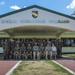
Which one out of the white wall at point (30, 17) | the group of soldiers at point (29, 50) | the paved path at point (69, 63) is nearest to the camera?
the paved path at point (69, 63)

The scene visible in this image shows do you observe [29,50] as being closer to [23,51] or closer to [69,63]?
[23,51]

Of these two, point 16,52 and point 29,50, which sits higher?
point 29,50

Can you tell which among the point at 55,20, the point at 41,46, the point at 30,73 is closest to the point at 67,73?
the point at 30,73

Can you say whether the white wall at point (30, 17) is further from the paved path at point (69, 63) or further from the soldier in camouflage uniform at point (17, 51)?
the paved path at point (69, 63)

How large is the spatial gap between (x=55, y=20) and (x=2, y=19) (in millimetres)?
4670

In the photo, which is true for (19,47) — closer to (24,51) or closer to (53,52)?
(24,51)

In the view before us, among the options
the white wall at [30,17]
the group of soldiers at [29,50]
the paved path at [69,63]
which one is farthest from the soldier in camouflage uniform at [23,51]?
the paved path at [69,63]

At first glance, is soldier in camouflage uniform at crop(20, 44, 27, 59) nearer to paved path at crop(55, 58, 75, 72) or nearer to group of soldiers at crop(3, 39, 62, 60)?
group of soldiers at crop(3, 39, 62, 60)

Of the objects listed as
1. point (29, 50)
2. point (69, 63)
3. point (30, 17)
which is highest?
point (30, 17)

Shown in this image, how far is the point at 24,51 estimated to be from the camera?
19.9 meters

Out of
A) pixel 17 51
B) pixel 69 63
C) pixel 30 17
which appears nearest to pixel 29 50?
pixel 17 51

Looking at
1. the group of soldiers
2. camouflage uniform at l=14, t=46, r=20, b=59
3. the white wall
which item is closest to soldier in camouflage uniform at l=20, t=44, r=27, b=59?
the group of soldiers

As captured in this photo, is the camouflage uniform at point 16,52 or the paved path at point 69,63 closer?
the paved path at point 69,63

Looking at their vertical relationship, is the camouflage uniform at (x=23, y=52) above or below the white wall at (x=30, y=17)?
below
